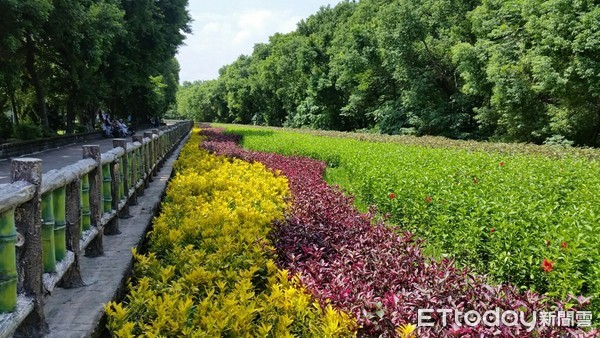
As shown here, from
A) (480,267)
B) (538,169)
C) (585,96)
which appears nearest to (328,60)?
(585,96)

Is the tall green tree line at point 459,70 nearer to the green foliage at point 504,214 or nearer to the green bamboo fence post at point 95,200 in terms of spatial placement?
the green foliage at point 504,214

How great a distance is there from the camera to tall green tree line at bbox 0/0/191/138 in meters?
15.4

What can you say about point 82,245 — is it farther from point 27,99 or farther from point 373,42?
point 373,42

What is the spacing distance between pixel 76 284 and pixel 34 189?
3.47 ft

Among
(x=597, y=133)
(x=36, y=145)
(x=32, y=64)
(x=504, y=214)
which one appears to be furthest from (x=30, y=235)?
(x=597, y=133)

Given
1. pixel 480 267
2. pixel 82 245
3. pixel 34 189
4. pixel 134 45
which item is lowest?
pixel 480 267

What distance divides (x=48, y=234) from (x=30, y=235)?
33 centimetres

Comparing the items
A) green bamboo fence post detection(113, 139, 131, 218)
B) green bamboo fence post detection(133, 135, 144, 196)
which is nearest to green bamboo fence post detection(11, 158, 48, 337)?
green bamboo fence post detection(113, 139, 131, 218)

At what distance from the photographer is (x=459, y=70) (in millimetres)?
25719

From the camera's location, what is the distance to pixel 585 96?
19.5 meters

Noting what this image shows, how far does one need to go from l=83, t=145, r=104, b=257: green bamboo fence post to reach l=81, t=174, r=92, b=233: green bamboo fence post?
131 millimetres

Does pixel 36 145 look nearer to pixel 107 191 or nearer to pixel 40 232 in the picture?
pixel 107 191

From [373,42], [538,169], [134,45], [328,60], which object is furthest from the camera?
[328,60]

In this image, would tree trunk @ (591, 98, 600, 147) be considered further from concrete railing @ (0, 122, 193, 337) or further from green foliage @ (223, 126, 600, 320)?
concrete railing @ (0, 122, 193, 337)
